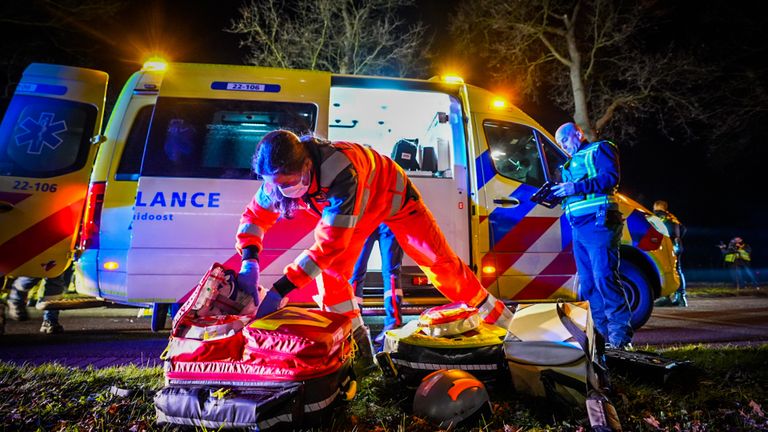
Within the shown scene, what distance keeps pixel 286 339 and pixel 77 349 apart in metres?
2.93

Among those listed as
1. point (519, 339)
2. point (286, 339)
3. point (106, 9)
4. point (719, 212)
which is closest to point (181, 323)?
point (286, 339)

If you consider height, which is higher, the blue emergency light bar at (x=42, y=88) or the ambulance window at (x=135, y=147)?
the blue emergency light bar at (x=42, y=88)

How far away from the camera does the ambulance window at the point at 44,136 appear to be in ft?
13.4

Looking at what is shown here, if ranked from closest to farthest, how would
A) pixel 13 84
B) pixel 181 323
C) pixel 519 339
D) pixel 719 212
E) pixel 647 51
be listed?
pixel 181 323 → pixel 519 339 → pixel 13 84 → pixel 647 51 → pixel 719 212

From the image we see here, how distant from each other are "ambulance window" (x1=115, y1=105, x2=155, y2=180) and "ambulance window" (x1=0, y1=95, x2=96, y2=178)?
0.59m

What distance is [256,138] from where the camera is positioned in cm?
388

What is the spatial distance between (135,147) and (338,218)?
99.3 inches

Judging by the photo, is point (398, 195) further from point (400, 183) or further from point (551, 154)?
point (551, 154)

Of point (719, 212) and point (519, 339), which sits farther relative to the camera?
point (719, 212)

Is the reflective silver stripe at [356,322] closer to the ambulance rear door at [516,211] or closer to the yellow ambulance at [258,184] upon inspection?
the yellow ambulance at [258,184]

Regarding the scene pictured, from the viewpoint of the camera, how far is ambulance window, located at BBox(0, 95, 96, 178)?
4082mm

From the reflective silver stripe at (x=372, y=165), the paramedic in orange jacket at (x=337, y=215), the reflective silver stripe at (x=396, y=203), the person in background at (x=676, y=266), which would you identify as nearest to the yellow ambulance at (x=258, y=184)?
the person in background at (x=676, y=266)

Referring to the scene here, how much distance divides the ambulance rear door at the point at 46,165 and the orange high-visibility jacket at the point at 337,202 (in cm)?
236

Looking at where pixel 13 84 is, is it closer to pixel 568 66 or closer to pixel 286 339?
pixel 286 339
